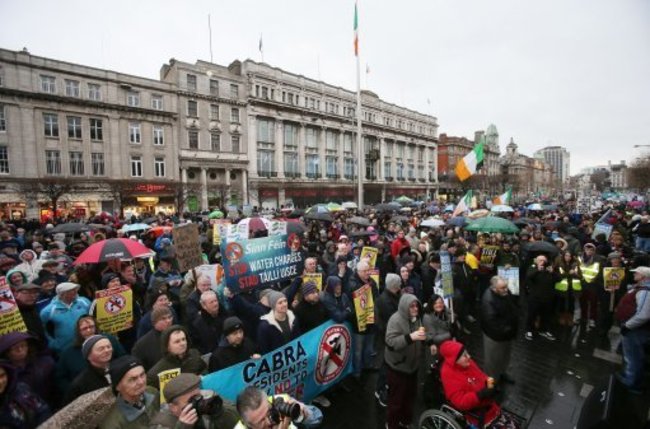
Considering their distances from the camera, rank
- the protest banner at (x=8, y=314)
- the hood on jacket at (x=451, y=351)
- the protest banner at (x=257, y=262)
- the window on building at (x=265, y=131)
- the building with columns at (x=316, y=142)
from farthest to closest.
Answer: the window on building at (x=265, y=131), the building with columns at (x=316, y=142), the protest banner at (x=257, y=262), the protest banner at (x=8, y=314), the hood on jacket at (x=451, y=351)

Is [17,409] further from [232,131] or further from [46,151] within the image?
[232,131]

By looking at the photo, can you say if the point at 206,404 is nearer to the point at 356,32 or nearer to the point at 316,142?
the point at 356,32

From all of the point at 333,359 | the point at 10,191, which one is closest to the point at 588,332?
the point at 333,359

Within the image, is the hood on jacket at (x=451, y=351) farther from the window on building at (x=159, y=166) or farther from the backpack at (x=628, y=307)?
the window on building at (x=159, y=166)

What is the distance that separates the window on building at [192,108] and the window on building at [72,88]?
9.70m

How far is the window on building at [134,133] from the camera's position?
104 ft

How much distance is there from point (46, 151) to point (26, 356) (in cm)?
3322

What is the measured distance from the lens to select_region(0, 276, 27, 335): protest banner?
378 centimetres

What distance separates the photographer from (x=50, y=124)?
28047mm

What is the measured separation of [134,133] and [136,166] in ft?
11.0

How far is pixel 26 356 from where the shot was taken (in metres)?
3.28

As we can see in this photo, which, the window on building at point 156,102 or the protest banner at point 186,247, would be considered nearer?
the protest banner at point 186,247

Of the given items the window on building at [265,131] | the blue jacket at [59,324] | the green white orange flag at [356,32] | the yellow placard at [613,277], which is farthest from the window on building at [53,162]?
the yellow placard at [613,277]

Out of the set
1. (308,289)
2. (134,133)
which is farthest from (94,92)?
(308,289)
